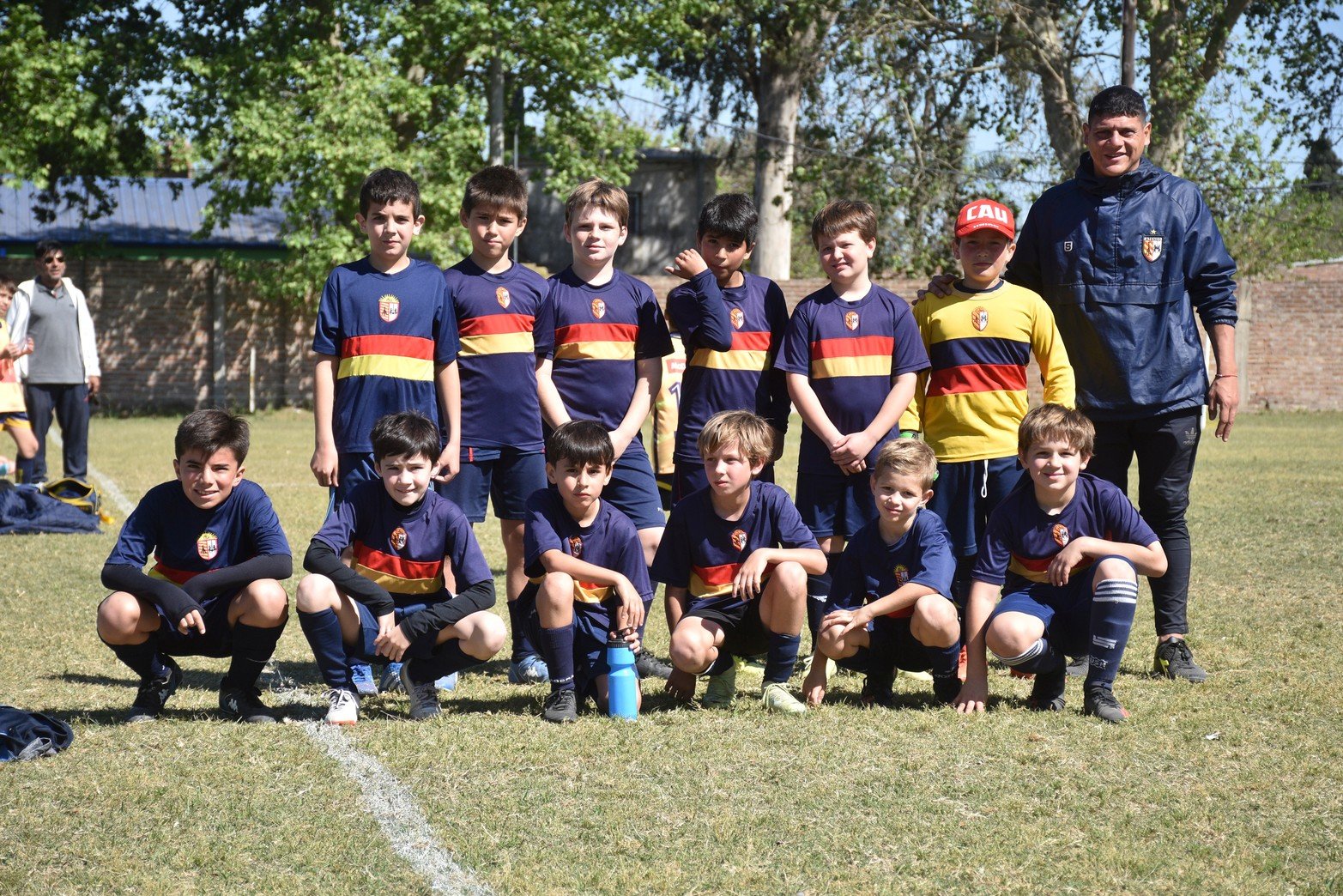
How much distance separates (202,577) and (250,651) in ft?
1.01

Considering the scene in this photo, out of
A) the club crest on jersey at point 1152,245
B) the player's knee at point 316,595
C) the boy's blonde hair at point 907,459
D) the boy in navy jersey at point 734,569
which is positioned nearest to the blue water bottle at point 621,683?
the boy in navy jersey at point 734,569

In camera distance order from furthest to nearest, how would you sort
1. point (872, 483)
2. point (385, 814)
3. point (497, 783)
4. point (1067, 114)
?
point (1067, 114) → point (872, 483) → point (497, 783) → point (385, 814)

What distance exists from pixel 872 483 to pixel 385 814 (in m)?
2.21

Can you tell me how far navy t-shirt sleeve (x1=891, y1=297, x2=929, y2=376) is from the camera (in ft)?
17.4

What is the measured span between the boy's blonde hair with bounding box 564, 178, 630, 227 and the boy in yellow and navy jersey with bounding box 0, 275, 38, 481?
Answer: 22.1ft

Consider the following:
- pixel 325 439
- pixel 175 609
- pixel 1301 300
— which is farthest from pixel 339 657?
pixel 1301 300

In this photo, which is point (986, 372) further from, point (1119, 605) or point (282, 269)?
point (282, 269)

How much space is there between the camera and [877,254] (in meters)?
23.5

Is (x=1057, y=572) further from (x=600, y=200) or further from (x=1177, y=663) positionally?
(x=600, y=200)

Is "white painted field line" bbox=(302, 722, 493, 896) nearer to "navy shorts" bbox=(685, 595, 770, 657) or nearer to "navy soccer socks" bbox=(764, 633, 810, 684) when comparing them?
"navy shorts" bbox=(685, 595, 770, 657)

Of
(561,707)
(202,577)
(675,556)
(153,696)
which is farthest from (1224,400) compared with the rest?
(153,696)

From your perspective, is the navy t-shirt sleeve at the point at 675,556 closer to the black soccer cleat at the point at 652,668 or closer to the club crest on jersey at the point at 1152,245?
the black soccer cleat at the point at 652,668

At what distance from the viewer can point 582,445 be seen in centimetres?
477

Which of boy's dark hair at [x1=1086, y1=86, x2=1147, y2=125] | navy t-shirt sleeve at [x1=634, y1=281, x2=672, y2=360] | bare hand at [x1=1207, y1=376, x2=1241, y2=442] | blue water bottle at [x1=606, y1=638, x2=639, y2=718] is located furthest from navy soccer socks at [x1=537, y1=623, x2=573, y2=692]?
boy's dark hair at [x1=1086, y1=86, x2=1147, y2=125]
